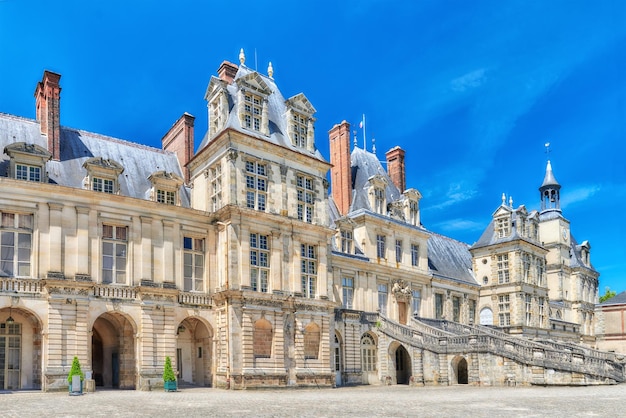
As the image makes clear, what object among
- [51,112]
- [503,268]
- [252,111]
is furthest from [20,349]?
[503,268]

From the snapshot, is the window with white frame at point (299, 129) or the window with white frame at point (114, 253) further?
the window with white frame at point (299, 129)

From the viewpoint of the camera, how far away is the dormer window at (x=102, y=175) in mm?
26062

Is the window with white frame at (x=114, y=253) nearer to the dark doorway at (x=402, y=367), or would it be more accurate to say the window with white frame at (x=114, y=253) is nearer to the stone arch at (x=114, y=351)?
the stone arch at (x=114, y=351)

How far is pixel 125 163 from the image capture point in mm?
29438

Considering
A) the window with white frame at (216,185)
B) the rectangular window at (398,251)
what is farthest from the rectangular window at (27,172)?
the rectangular window at (398,251)

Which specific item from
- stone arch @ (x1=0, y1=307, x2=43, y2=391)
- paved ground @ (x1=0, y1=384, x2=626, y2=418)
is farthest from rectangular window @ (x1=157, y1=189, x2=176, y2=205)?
paved ground @ (x1=0, y1=384, x2=626, y2=418)

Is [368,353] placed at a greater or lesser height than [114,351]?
lesser

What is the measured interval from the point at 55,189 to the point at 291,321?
1137cm

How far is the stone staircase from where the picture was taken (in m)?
29.1

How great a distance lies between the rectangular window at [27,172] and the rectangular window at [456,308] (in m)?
28.5

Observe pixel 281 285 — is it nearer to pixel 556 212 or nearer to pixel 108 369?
pixel 108 369

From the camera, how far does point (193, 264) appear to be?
27906mm

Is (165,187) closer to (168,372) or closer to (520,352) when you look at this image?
(168,372)

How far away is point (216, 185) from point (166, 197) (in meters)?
2.31
